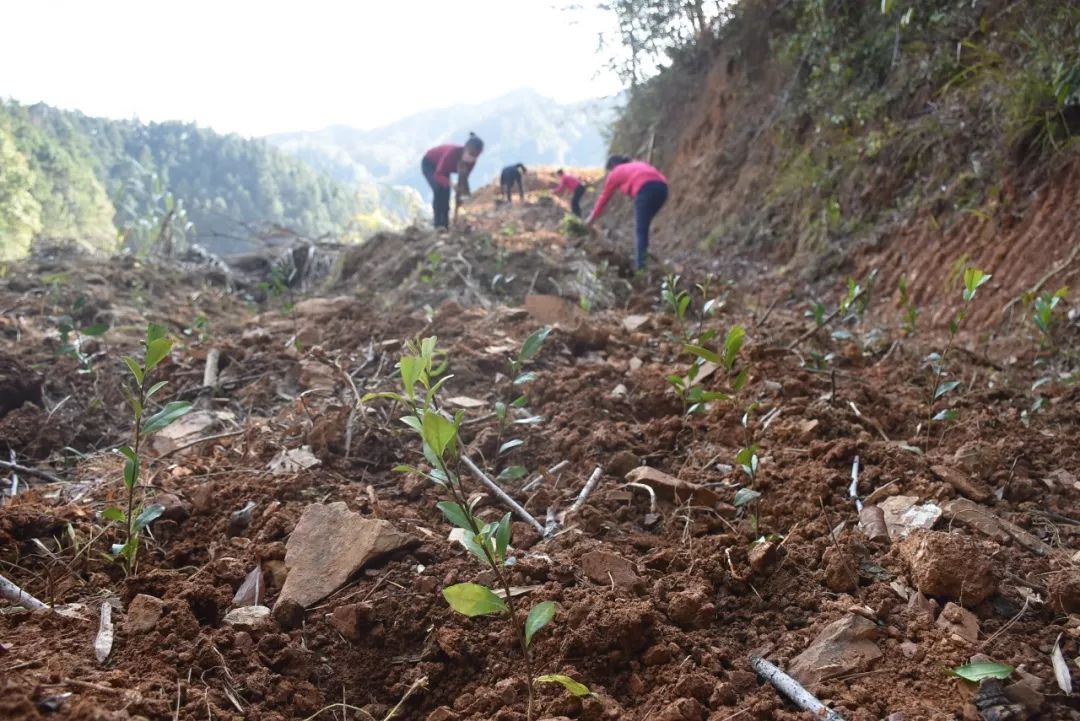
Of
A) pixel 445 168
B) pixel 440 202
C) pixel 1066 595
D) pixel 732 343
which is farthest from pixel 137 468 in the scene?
pixel 445 168

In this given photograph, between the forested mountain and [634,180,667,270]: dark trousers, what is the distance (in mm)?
12020

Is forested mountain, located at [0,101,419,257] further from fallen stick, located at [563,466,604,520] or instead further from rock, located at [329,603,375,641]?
rock, located at [329,603,375,641]

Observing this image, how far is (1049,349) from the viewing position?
2.94 m

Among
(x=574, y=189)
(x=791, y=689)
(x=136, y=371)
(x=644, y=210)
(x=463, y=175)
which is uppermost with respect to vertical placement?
(x=463, y=175)

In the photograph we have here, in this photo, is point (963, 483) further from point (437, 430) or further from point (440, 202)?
point (440, 202)

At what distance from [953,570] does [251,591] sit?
129cm

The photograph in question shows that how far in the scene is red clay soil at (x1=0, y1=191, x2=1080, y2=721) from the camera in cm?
103

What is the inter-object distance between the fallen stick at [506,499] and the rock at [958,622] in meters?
0.78

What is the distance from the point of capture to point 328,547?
1418mm

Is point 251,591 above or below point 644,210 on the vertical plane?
below

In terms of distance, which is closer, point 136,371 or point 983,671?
point 983,671

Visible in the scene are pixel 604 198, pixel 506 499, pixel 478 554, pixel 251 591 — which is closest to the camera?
pixel 478 554

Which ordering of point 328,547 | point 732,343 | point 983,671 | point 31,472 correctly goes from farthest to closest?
point 31,472 → point 732,343 → point 328,547 → point 983,671

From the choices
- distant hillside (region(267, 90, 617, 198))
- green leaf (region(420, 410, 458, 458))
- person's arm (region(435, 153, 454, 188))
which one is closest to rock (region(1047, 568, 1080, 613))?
green leaf (region(420, 410, 458, 458))
